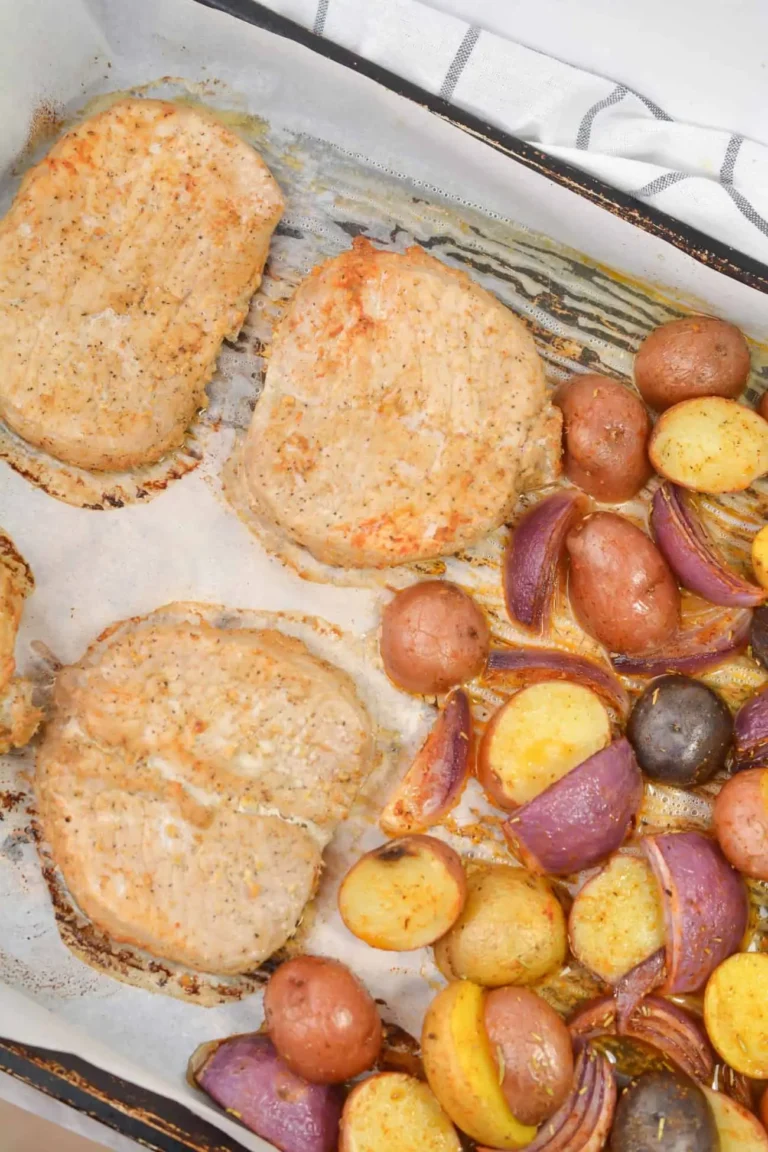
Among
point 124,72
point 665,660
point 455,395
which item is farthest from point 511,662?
point 124,72

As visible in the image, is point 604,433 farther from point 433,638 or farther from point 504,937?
point 504,937

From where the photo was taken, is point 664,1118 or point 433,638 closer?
point 664,1118

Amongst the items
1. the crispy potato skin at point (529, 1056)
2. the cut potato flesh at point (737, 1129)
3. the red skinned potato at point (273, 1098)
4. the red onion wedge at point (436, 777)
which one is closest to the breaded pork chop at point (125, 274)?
the red onion wedge at point (436, 777)

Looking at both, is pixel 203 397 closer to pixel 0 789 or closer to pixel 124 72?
pixel 124 72

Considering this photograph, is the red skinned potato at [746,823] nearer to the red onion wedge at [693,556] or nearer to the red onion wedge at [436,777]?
the red onion wedge at [693,556]

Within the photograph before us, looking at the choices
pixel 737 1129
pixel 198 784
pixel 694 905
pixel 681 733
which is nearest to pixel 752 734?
pixel 681 733

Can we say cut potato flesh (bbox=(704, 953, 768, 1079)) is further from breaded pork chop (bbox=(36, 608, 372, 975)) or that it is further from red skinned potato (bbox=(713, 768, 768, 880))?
breaded pork chop (bbox=(36, 608, 372, 975))

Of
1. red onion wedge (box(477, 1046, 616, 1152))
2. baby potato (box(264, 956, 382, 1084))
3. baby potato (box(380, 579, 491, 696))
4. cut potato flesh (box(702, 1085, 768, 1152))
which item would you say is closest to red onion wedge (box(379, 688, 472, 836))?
baby potato (box(380, 579, 491, 696))
